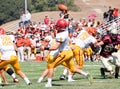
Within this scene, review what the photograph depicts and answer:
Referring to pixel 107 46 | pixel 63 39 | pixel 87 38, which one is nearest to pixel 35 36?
pixel 107 46

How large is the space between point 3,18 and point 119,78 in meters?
62.5

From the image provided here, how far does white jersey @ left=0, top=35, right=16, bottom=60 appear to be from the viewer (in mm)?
14119

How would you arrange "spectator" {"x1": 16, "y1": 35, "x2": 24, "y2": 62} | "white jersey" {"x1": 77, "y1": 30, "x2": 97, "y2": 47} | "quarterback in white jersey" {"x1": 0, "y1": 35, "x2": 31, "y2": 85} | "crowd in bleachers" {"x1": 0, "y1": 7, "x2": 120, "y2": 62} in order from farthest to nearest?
"crowd in bleachers" {"x1": 0, "y1": 7, "x2": 120, "y2": 62}, "spectator" {"x1": 16, "y1": 35, "x2": 24, "y2": 62}, "white jersey" {"x1": 77, "y1": 30, "x2": 97, "y2": 47}, "quarterback in white jersey" {"x1": 0, "y1": 35, "x2": 31, "y2": 85}

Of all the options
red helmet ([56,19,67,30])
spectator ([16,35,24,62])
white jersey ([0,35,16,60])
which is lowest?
spectator ([16,35,24,62])

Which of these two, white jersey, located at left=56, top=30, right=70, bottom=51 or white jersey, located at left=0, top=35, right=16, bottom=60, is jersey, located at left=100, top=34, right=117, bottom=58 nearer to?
white jersey, located at left=56, top=30, right=70, bottom=51

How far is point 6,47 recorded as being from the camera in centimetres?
1416

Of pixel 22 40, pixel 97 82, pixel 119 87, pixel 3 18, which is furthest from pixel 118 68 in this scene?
pixel 3 18

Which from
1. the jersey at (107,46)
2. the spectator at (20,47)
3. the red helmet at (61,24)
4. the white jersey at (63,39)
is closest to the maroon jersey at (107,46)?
the jersey at (107,46)

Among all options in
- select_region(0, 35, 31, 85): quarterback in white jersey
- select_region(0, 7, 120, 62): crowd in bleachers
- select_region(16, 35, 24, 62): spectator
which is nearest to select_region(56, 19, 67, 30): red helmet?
select_region(0, 35, 31, 85): quarterback in white jersey

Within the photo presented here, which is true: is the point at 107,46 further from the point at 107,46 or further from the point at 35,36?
the point at 35,36

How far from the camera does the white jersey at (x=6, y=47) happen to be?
14119 mm

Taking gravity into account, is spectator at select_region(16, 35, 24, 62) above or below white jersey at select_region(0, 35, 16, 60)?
below

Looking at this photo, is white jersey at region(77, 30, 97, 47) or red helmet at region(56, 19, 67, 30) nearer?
red helmet at region(56, 19, 67, 30)

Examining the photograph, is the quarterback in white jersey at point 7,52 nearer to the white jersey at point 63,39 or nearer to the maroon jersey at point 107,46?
the white jersey at point 63,39
